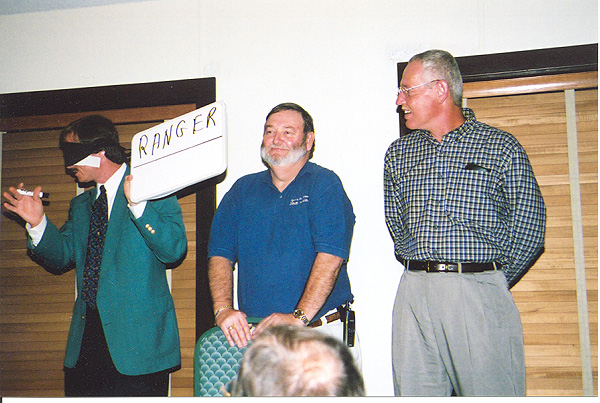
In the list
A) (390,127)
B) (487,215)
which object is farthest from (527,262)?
(390,127)

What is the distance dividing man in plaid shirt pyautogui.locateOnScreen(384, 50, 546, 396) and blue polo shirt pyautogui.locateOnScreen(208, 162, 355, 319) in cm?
27

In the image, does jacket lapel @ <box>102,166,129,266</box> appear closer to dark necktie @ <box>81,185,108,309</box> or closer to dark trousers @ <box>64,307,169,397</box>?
dark necktie @ <box>81,185,108,309</box>

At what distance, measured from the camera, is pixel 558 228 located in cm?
210

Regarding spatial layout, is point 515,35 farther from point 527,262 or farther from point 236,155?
point 236,155

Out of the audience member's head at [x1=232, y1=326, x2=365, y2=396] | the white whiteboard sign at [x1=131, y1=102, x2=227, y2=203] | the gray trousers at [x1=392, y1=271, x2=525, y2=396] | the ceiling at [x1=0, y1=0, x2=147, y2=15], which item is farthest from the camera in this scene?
the ceiling at [x1=0, y1=0, x2=147, y2=15]

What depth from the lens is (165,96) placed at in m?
2.37

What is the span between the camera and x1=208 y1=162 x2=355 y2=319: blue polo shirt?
6.16 ft

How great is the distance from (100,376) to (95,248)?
510mm

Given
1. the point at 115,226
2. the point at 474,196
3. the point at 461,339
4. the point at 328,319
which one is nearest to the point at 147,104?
the point at 115,226

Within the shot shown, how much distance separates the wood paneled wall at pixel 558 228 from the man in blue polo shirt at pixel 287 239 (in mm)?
796

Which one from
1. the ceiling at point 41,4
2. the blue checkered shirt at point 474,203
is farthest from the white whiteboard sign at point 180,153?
the ceiling at point 41,4

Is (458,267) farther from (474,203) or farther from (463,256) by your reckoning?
(474,203)

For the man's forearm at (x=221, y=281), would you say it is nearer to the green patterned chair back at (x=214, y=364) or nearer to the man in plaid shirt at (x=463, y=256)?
the green patterned chair back at (x=214, y=364)

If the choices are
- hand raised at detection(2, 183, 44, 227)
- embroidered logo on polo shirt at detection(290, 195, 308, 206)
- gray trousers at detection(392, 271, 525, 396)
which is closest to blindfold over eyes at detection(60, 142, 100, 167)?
hand raised at detection(2, 183, 44, 227)
